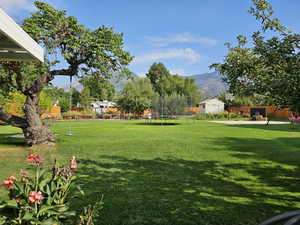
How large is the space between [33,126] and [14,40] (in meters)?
7.36

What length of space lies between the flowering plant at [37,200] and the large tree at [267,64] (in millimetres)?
2322

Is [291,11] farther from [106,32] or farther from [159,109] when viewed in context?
[159,109]

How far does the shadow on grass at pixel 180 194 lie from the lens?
3561 millimetres

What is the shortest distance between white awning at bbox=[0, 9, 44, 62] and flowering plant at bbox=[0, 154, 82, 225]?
1342mm

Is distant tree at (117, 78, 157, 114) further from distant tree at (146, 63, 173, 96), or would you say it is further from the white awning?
the white awning

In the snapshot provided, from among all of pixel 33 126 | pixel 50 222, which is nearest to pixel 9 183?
pixel 50 222

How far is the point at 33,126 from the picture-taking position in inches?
377

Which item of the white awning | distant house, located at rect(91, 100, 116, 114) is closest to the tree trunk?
the white awning

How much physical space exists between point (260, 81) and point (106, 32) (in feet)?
24.8

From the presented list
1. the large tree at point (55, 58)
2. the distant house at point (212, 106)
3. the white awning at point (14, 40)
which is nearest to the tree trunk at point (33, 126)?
the large tree at point (55, 58)

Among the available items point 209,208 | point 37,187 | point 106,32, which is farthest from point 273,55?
point 106,32

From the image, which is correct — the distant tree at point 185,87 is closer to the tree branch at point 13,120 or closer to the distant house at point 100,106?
the distant house at point 100,106

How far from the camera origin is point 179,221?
11.3ft

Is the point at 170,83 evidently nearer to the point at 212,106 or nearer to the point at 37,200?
the point at 212,106
